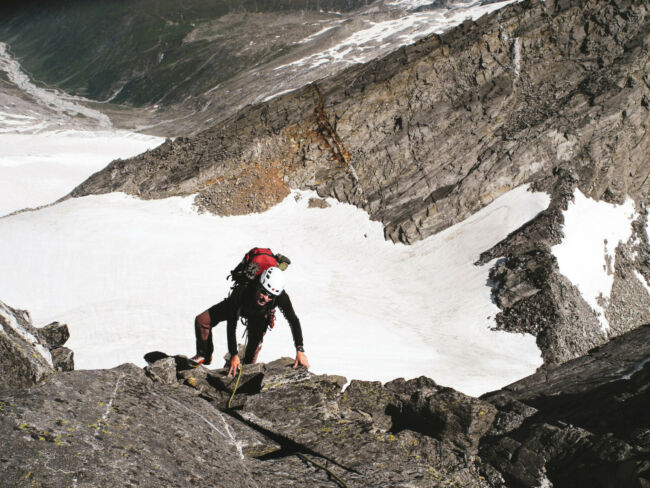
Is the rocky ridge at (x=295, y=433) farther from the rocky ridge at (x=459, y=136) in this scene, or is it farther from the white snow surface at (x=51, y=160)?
the white snow surface at (x=51, y=160)

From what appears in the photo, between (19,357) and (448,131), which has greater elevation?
(448,131)

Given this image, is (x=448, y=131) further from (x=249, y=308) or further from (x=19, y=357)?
(x=19, y=357)

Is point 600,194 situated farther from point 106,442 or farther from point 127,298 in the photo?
point 106,442

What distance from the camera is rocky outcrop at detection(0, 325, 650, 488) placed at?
5.34 metres

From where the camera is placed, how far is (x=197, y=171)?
3419 centimetres

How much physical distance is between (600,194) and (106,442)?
34.4 meters

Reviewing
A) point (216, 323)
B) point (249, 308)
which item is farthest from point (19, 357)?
point (216, 323)

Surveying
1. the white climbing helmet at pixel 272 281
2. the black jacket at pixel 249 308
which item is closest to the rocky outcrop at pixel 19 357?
the black jacket at pixel 249 308

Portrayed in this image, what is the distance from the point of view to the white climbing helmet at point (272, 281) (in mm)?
9289

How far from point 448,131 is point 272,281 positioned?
3121 cm

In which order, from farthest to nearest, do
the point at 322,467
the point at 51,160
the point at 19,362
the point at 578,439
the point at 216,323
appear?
the point at 51,160, the point at 216,323, the point at 578,439, the point at 322,467, the point at 19,362

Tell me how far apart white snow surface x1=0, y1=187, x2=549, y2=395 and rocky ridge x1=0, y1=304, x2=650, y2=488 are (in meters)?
7.37

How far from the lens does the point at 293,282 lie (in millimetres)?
27344

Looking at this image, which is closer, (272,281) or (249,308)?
(272,281)
